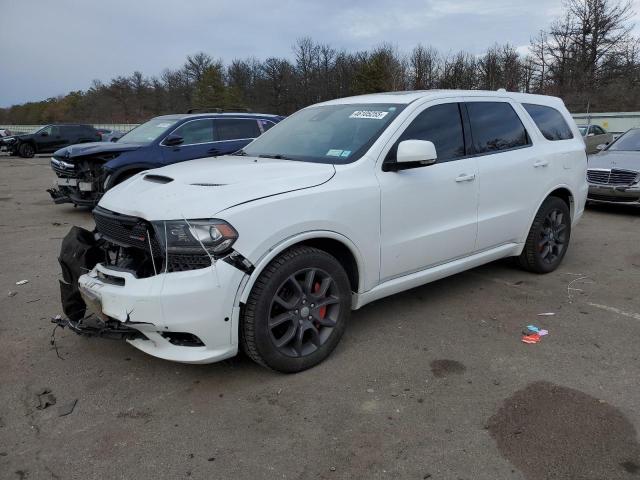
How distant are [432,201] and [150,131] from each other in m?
7.02

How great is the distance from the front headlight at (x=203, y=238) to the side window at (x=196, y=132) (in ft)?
21.1

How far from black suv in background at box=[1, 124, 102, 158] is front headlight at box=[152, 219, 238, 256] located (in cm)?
2588

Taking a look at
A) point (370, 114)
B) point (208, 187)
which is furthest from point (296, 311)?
point (370, 114)

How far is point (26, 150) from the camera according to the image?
26328 mm

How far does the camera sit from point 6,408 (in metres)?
2.96

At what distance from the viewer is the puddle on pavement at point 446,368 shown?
3281mm

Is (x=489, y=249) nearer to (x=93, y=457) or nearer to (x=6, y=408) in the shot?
(x=93, y=457)

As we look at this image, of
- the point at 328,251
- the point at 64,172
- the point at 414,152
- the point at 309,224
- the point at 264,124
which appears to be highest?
the point at 264,124

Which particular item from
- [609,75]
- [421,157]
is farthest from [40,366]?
[609,75]

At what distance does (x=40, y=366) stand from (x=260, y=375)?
1549 mm

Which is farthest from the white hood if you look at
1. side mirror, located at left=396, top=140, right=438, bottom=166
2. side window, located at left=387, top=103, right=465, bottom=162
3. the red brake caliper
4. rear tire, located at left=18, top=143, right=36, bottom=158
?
rear tire, located at left=18, top=143, right=36, bottom=158

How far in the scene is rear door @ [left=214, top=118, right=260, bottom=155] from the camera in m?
9.09

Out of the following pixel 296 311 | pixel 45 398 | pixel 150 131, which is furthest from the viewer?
pixel 150 131

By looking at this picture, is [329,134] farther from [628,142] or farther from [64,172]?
[628,142]
